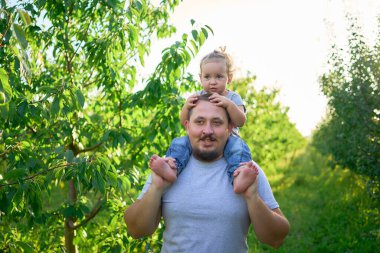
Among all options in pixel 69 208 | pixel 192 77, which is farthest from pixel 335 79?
pixel 69 208

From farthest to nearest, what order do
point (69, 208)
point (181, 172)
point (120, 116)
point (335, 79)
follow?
point (335, 79) → point (120, 116) → point (69, 208) → point (181, 172)

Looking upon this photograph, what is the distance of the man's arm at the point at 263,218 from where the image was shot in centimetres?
254

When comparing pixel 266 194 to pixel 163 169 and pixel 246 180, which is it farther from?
pixel 163 169

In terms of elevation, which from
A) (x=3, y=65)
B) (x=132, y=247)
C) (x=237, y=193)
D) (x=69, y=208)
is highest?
(x=3, y=65)

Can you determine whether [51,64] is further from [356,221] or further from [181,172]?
[356,221]

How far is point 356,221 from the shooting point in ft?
35.7

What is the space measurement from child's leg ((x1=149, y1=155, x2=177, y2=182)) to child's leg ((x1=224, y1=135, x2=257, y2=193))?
14.5 inches

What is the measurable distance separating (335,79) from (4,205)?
10.6 meters

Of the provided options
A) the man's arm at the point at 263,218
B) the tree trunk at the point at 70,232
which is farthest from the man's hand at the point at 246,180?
the tree trunk at the point at 70,232

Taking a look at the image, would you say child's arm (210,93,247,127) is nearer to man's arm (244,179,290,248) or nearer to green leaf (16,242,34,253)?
man's arm (244,179,290,248)

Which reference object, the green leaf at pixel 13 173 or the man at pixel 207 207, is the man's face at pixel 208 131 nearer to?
the man at pixel 207 207

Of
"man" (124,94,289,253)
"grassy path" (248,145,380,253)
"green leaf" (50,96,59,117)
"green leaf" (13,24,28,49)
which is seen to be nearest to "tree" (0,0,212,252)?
"green leaf" (50,96,59,117)

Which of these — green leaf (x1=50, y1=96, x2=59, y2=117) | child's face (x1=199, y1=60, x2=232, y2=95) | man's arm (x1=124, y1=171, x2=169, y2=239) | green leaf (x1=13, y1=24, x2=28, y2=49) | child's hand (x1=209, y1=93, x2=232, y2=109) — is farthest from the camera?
child's face (x1=199, y1=60, x2=232, y2=95)

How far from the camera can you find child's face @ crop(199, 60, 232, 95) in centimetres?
398
